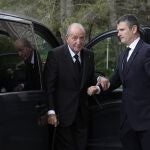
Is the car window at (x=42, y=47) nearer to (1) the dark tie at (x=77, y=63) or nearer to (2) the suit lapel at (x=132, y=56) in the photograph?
(1) the dark tie at (x=77, y=63)

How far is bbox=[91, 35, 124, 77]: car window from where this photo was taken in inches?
234

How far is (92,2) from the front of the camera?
13.4 m

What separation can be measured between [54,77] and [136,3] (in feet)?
29.9

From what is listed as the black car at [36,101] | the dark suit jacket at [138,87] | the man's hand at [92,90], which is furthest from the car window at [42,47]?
the dark suit jacket at [138,87]

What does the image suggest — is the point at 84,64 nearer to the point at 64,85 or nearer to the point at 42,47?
the point at 64,85

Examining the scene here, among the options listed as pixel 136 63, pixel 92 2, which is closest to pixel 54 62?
pixel 136 63

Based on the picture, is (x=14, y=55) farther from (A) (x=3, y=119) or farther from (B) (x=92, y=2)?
(B) (x=92, y=2)

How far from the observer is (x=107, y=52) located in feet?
20.6

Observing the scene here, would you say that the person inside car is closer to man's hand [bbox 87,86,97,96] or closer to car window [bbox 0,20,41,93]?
car window [bbox 0,20,41,93]

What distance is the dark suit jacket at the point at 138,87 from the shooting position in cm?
479

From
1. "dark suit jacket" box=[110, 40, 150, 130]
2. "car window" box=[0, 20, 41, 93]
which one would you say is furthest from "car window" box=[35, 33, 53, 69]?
"dark suit jacket" box=[110, 40, 150, 130]

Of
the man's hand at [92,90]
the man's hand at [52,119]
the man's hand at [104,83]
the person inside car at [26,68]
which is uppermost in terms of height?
the person inside car at [26,68]

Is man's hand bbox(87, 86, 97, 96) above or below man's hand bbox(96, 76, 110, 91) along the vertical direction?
below

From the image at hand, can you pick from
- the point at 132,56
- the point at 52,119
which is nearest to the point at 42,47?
the point at 52,119
